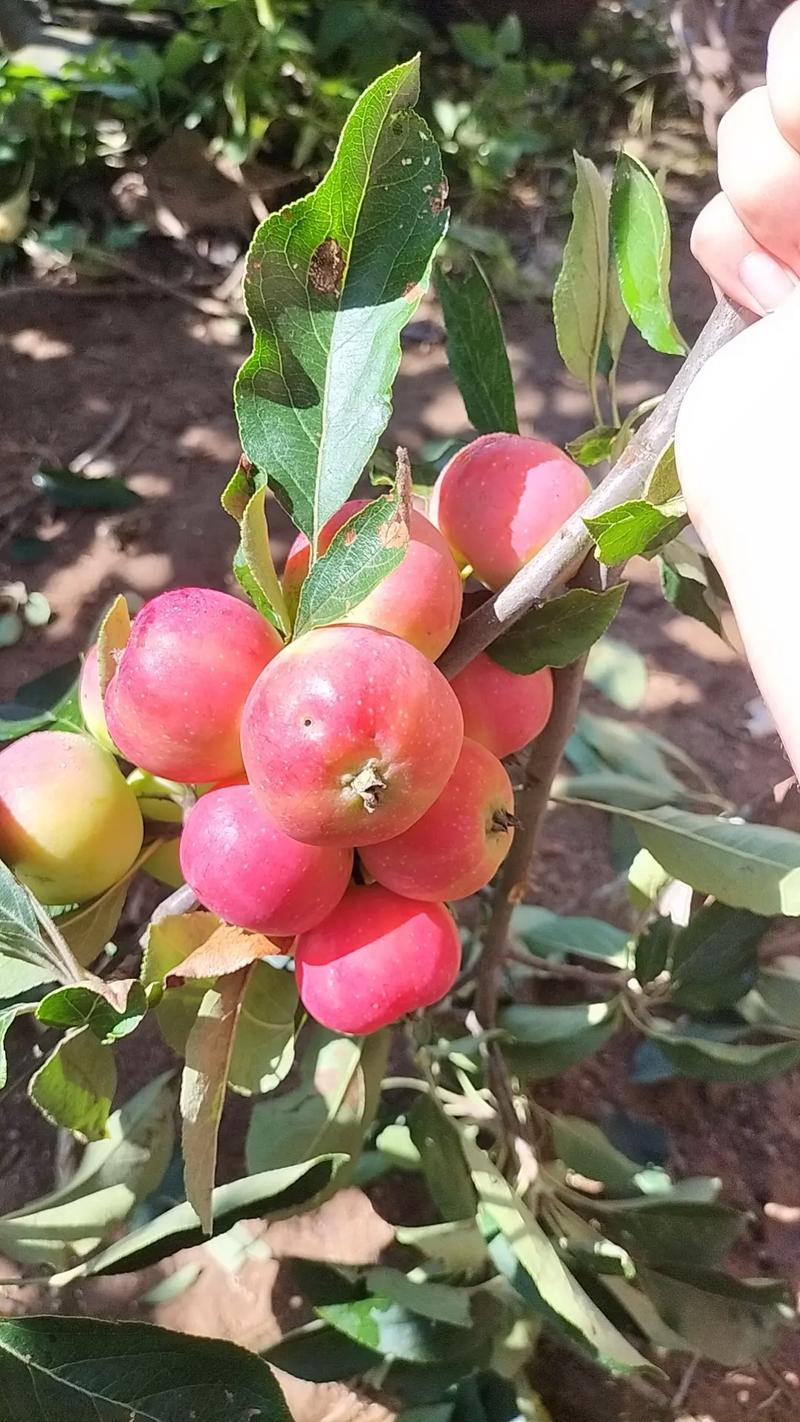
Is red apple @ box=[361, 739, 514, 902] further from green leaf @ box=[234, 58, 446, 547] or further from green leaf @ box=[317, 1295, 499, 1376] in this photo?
green leaf @ box=[317, 1295, 499, 1376]

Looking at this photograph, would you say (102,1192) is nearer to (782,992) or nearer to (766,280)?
(782,992)

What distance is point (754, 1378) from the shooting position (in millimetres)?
863

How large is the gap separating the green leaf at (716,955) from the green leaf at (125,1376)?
0.39 meters

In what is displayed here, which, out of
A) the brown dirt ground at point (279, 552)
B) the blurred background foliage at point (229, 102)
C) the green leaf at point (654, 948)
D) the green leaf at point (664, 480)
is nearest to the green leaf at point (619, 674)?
the brown dirt ground at point (279, 552)

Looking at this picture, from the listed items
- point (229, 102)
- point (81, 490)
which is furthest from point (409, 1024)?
point (229, 102)

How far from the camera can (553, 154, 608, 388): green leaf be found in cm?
53

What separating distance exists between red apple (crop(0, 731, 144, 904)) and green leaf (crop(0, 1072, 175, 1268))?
0.59 feet

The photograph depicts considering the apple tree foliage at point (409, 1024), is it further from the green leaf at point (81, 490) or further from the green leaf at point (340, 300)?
the green leaf at point (81, 490)

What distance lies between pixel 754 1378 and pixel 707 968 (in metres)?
0.37

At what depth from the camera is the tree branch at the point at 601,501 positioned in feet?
1.37

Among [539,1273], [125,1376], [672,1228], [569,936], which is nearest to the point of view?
[125,1376]

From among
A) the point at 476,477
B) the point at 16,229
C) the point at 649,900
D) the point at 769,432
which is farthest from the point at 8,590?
the point at 769,432

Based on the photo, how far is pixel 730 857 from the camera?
63 cm

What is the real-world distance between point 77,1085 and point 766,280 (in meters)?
0.44
